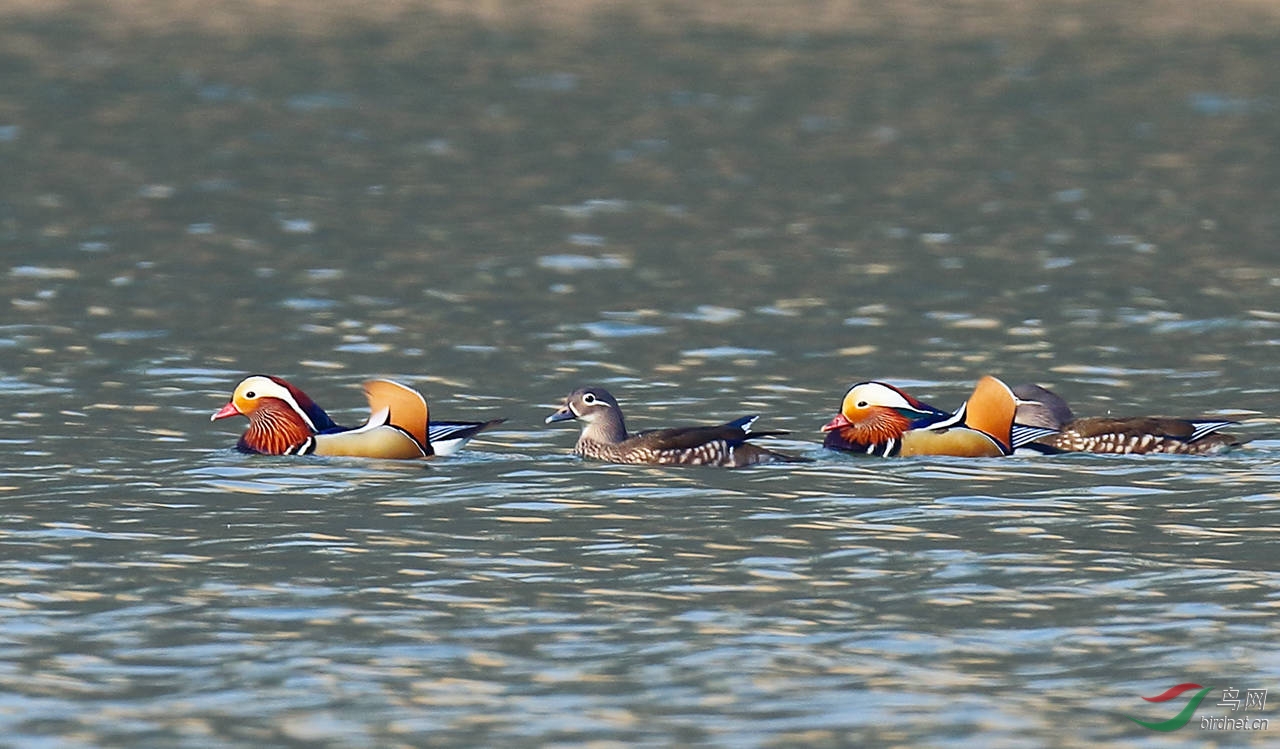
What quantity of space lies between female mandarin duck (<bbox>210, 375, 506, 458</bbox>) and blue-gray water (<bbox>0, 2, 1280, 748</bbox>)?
0.15m

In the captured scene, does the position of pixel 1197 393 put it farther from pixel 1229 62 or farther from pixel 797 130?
pixel 1229 62

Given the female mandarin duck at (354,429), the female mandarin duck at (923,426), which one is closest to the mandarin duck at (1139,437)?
the female mandarin duck at (923,426)

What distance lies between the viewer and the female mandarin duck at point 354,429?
60.1 feet

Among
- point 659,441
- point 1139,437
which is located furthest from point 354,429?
point 1139,437

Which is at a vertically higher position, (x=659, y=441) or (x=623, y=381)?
(x=623, y=381)

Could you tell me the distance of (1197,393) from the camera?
2072 centimetres

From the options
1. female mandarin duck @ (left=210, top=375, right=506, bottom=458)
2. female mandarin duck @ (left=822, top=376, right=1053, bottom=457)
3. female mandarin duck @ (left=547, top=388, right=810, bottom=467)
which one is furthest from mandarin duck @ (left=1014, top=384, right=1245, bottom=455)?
female mandarin duck @ (left=210, top=375, right=506, bottom=458)

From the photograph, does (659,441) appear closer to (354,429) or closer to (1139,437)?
(354,429)

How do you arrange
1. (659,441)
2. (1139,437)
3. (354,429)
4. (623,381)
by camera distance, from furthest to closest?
(623,381), (354,429), (1139,437), (659,441)

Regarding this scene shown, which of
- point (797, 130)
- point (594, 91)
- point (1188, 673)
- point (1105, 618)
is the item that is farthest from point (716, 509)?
point (594, 91)

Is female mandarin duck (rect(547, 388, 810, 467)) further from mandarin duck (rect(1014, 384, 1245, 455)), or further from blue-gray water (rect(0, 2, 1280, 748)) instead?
mandarin duck (rect(1014, 384, 1245, 455))

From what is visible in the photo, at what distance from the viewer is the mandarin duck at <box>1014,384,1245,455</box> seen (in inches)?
714

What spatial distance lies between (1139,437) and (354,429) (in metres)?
5.68

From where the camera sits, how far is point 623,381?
2152 cm
